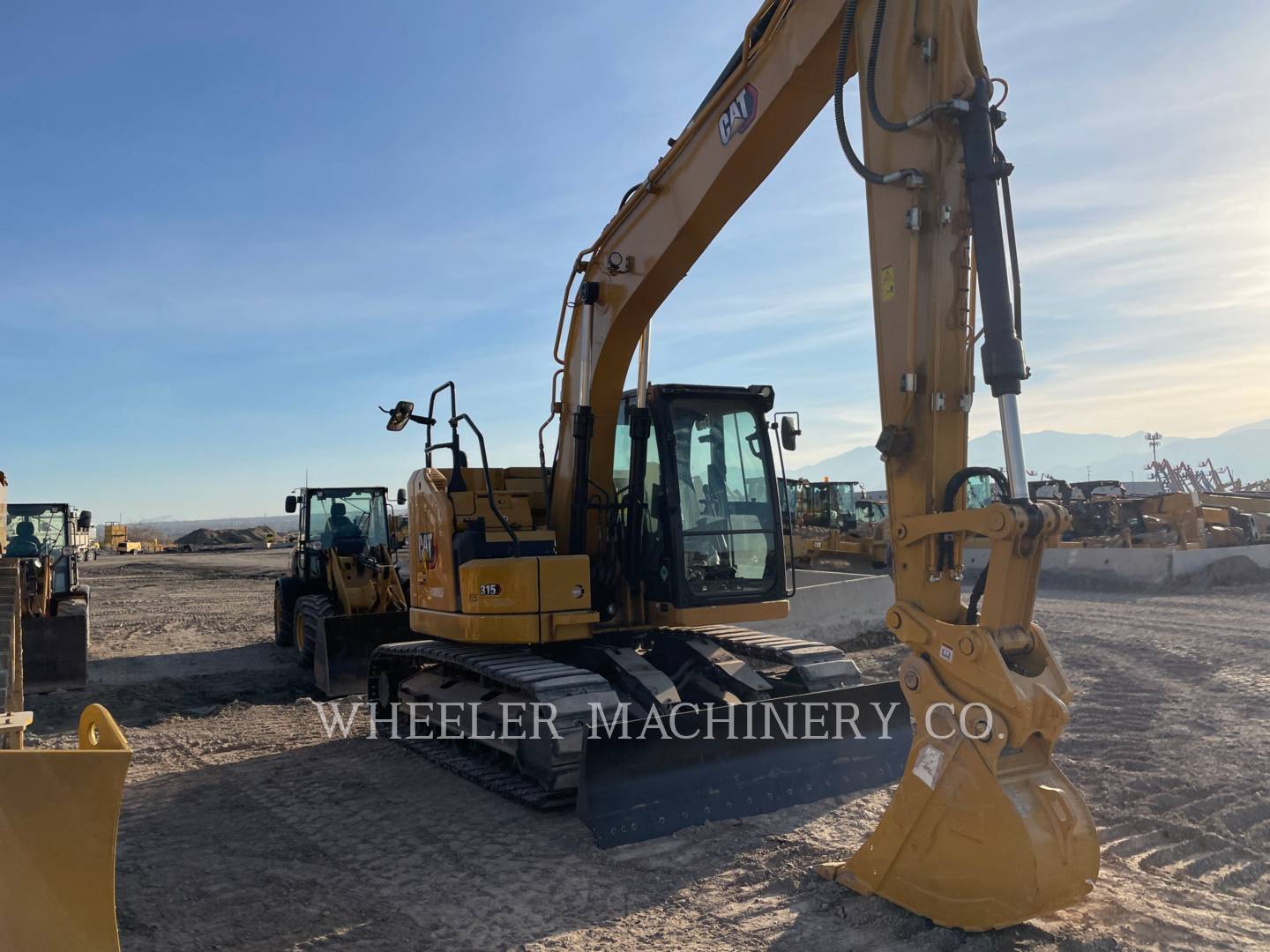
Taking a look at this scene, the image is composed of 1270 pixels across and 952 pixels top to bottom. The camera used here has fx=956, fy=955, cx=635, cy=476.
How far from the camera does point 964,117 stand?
4.15 meters

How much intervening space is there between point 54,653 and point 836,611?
889 centimetres

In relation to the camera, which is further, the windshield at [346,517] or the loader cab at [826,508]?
the loader cab at [826,508]

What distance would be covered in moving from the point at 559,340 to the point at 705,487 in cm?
160

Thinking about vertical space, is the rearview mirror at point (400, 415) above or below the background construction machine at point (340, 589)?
above

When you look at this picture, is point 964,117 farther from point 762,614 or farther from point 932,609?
point 762,614

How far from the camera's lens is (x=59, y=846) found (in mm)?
3004

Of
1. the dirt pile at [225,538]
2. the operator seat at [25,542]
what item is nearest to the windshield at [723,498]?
the operator seat at [25,542]

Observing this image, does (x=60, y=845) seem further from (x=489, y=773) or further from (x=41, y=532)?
(x=41, y=532)

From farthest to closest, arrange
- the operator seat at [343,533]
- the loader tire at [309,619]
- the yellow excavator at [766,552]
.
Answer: the operator seat at [343,533], the loader tire at [309,619], the yellow excavator at [766,552]

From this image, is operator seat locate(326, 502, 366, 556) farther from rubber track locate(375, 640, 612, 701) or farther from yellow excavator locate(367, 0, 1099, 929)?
rubber track locate(375, 640, 612, 701)

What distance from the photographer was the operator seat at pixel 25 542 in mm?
13711

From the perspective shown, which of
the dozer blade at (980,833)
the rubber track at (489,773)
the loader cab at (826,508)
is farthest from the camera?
the loader cab at (826,508)

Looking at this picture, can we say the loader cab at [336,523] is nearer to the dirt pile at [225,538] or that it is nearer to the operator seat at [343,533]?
the operator seat at [343,533]

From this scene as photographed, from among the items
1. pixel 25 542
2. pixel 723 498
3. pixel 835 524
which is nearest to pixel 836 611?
pixel 723 498
